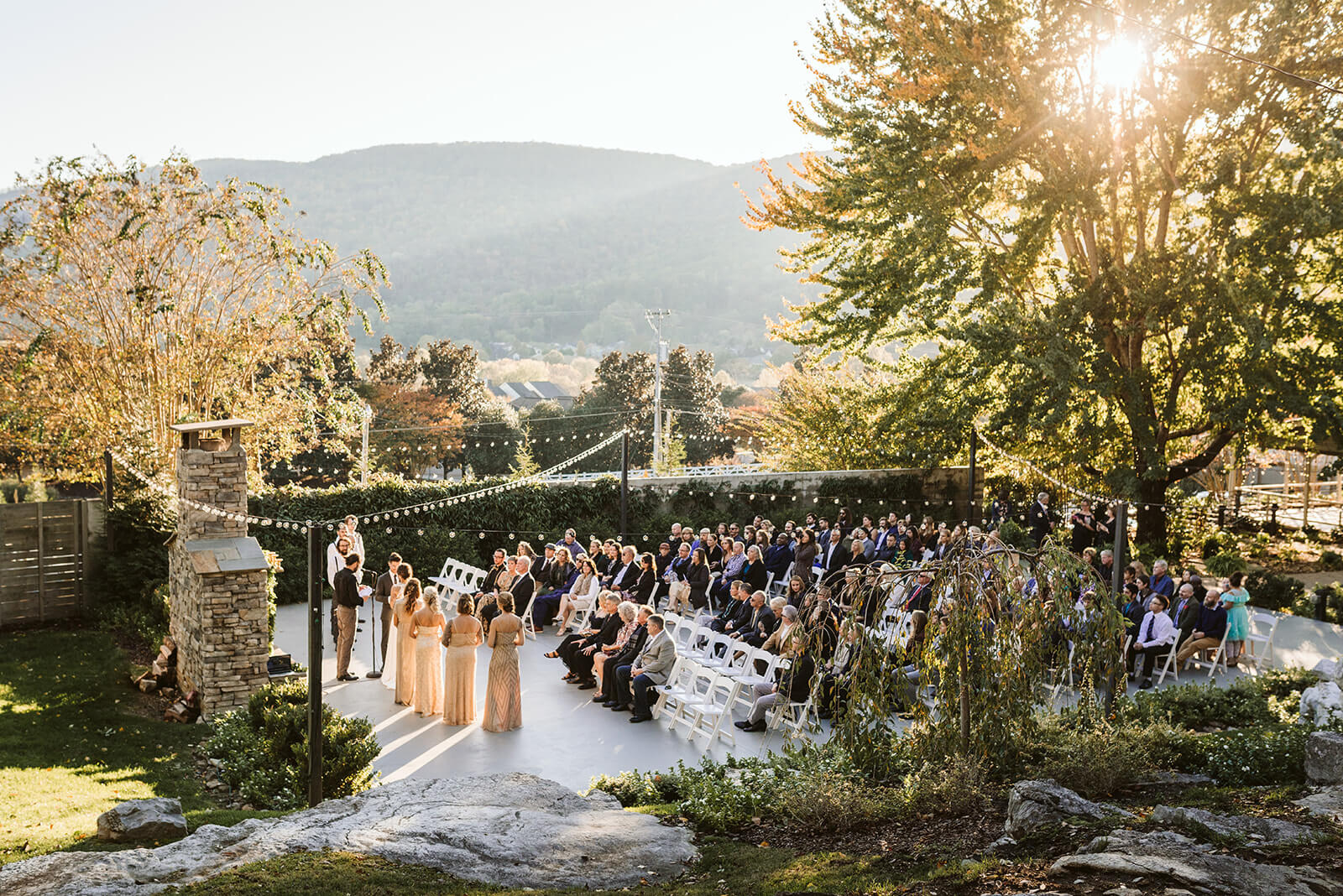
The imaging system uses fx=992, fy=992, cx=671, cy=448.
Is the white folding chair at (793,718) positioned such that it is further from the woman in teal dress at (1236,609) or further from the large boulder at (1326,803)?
the woman in teal dress at (1236,609)

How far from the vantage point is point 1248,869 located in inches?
Answer: 179

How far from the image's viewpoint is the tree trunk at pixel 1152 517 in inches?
742

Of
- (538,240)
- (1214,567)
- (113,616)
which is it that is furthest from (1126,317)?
(538,240)

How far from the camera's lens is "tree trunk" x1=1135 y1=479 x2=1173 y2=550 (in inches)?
742

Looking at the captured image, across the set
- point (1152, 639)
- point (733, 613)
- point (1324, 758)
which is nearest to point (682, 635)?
point (733, 613)

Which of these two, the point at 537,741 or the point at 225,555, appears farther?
the point at 225,555

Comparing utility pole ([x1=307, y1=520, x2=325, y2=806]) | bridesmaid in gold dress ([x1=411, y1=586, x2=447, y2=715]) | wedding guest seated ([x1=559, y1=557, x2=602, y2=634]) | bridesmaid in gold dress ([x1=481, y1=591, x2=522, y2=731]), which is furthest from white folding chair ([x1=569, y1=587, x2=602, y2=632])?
utility pole ([x1=307, y1=520, x2=325, y2=806])

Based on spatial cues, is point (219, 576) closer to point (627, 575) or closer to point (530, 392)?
point (627, 575)

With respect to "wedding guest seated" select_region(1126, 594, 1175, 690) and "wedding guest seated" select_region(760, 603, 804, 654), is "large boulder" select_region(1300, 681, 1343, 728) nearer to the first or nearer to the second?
"wedding guest seated" select_region(1126, 594, 1175, 690)

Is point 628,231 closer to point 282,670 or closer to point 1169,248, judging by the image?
point 1169,248

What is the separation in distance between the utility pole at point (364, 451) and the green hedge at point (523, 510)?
0.98 meters

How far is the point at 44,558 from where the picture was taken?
13602 mm

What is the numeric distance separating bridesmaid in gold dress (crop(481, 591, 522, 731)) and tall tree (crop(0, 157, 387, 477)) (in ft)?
28.1

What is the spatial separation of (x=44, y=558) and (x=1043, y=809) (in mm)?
13394
